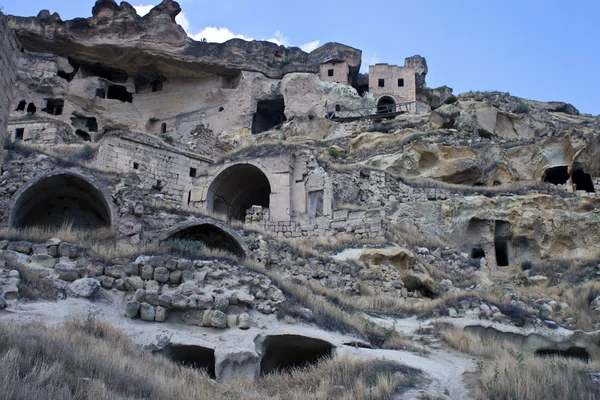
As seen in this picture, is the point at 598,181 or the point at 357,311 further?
the point at 598,181

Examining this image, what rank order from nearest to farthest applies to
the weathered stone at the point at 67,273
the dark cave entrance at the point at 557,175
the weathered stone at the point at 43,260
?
the weathered stone at the point at 67,273
the weathered stone at the point at 43,260
the dark cave entrance at the point at 557,175

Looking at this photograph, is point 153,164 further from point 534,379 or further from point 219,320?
point 534,379

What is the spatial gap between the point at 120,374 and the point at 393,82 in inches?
1510

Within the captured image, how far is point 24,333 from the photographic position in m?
7.04

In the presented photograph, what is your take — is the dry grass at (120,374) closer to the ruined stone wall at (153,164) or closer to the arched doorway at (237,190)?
the ruined stone wall at (153,164)

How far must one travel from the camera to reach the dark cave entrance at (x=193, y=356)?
9336mm

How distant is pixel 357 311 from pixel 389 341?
2236 mm

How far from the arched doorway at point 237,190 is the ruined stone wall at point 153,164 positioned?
1.03m

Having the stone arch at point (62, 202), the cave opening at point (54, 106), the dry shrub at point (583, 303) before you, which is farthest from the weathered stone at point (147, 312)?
the cave opening at point (54, 106)

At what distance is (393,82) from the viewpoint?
1688 inches

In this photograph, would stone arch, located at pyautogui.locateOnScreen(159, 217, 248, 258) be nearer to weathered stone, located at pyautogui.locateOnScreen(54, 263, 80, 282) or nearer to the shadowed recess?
the shadowed recess

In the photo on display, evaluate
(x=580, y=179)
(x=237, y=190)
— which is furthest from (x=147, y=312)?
(x=580, y=179)

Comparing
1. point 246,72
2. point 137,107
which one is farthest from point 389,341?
point 137,107

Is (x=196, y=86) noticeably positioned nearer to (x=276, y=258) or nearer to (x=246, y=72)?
(x=246, y=72)
